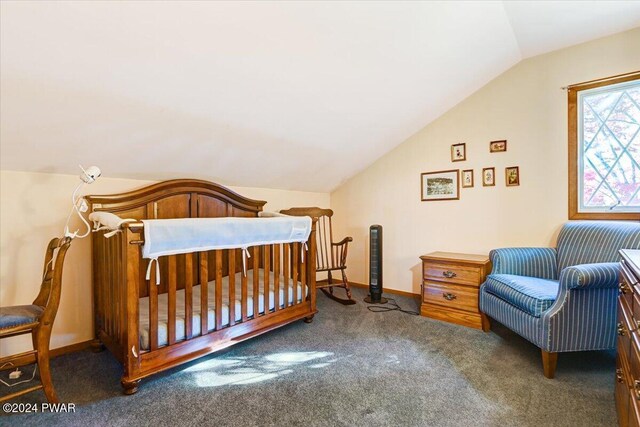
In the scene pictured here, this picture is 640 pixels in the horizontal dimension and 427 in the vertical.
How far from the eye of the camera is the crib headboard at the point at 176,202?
217 cm

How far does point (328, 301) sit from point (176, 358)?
5.95ft

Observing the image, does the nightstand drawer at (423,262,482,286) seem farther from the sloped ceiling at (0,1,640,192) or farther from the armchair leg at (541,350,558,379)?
the sloped ceiling at (0,1,640,192)

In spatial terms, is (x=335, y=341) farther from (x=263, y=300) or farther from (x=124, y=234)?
(x=124, y=234)

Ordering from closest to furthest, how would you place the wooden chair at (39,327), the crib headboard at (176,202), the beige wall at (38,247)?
the wooden chair at (39,327) → the beige wall at (38,247) → the crib headboard at (176,202)

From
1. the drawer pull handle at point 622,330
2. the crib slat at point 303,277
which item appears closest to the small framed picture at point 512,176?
the drawer pull handle at point 622,330

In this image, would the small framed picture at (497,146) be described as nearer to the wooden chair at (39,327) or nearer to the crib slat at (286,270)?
the crib slat at (286,270)

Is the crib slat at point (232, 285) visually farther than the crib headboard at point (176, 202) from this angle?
No

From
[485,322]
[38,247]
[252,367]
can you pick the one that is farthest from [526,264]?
[38,247]

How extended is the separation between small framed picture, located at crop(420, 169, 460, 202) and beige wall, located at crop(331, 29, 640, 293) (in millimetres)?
59

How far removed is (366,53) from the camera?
2.00 meters

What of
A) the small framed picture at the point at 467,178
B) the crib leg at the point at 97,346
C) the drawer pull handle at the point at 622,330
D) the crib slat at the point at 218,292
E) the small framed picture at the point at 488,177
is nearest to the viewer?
the drawer pull handle at the point at 622,330

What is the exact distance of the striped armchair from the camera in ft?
5.67

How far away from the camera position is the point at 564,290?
5.70 ft

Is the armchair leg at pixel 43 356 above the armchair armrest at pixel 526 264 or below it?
below
